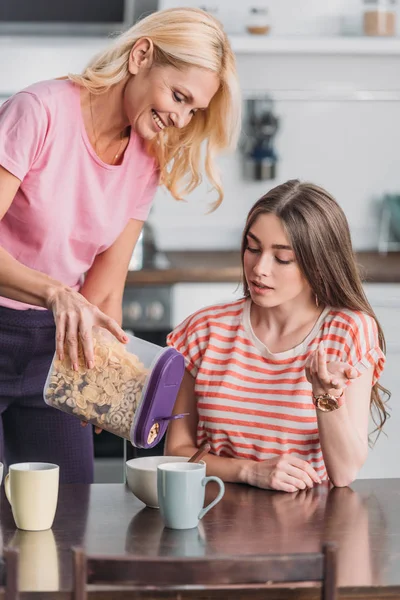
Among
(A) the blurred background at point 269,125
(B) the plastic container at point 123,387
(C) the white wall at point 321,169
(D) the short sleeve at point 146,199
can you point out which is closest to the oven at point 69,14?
(A) the blurred background at point 269,125

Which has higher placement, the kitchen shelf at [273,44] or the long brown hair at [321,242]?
the kitchen shelf at [273,44]

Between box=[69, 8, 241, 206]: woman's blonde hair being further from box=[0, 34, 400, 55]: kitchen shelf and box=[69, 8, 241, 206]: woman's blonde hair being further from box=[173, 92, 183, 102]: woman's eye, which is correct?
box=[0, 34, 400, 55]: kitchen shelf

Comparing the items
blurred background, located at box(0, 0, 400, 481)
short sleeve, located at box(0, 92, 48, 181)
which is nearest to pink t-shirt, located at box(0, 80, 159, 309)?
short sleeve, located at box(0, 92, 48, 181)

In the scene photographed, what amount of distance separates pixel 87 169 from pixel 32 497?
669 mm

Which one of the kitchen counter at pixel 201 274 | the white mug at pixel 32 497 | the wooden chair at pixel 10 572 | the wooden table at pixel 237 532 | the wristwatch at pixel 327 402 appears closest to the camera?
the wooden chair at pixel 10 572

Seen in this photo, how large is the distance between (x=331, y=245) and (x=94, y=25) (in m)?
1.96

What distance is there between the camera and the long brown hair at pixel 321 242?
175 centimetres

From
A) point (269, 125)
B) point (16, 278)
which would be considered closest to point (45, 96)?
point (16, 278)

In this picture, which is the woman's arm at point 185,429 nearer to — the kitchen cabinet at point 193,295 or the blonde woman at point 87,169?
the blonde woman at point 87,169

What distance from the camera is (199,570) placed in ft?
3.19

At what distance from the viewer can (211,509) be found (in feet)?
4.62

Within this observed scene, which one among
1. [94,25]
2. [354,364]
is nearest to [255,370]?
[354,364]

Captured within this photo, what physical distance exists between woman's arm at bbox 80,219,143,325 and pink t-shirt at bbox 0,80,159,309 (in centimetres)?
2

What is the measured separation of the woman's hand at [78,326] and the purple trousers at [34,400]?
0.30 m
